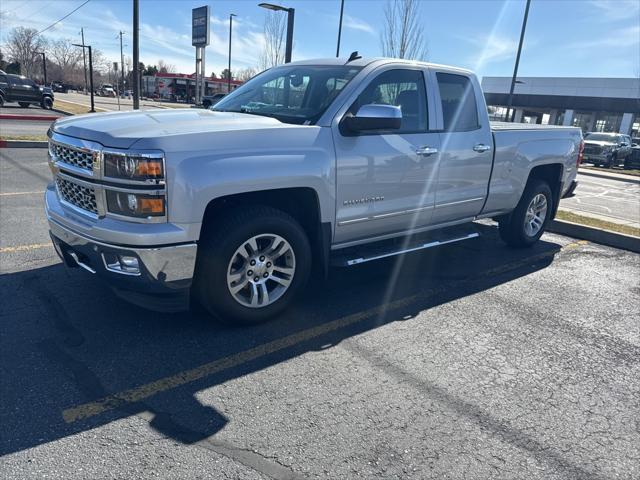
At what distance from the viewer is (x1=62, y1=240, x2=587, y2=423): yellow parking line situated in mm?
2750

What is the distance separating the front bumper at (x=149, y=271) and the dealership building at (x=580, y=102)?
44247 mm

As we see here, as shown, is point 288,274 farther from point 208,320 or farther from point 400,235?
point 400,235

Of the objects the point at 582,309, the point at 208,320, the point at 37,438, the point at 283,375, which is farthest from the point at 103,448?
the point at 582,309

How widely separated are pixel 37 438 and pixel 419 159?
11.7 ft

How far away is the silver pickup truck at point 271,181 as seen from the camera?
318 centimetres

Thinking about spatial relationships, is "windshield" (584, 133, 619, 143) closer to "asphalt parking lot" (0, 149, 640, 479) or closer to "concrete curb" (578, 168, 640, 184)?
"concrete curb" (578, 168, 640, 184)

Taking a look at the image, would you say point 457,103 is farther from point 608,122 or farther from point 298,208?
A: point 608,122

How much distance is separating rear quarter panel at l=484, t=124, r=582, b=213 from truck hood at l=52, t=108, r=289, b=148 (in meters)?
2.96

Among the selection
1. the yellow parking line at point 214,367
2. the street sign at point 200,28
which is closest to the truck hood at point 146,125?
the yellow parking line at point 214,367

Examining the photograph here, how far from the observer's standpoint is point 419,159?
4.57 metres

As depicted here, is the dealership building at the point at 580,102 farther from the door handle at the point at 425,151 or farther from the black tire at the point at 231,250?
the black tire at the point at 231,250

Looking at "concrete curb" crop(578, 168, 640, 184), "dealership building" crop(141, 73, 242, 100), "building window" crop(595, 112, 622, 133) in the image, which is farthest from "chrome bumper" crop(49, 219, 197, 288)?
"dealership building" crop(141, 73, 242, 100)

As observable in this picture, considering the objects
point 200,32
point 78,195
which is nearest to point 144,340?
point 78,195

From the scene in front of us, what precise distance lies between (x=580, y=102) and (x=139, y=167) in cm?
5351
